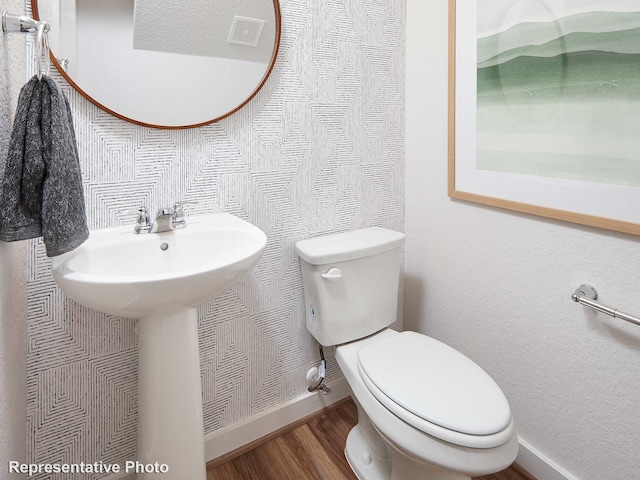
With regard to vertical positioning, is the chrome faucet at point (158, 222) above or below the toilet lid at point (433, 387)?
above

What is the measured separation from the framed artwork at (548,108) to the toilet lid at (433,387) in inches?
21.0

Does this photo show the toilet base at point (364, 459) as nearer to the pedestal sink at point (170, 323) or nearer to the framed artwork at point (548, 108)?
the pedestal sink at point (170, 323)

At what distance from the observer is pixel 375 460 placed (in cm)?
132

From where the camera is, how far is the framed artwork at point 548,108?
99cm

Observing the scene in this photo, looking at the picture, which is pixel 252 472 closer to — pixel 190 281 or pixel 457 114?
pixel 190 281

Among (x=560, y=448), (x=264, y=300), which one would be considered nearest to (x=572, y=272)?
(x=560, y=448)

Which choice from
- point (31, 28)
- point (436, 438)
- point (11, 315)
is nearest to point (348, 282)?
point (436, 438)

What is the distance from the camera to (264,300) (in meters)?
1.43

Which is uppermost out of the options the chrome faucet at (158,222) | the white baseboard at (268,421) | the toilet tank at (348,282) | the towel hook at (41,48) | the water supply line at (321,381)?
the towel hook at (41,48)

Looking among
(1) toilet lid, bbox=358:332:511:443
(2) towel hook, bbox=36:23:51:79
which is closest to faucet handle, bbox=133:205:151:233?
(2) towel hook, bbox=36:23:51:79

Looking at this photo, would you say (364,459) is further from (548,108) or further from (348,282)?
(548,108)

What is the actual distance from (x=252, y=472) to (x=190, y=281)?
0.88 m

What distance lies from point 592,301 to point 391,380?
59 centimetres

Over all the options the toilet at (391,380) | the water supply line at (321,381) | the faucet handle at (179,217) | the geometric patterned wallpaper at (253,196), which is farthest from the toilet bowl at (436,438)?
the faucet handle at (179,217)
